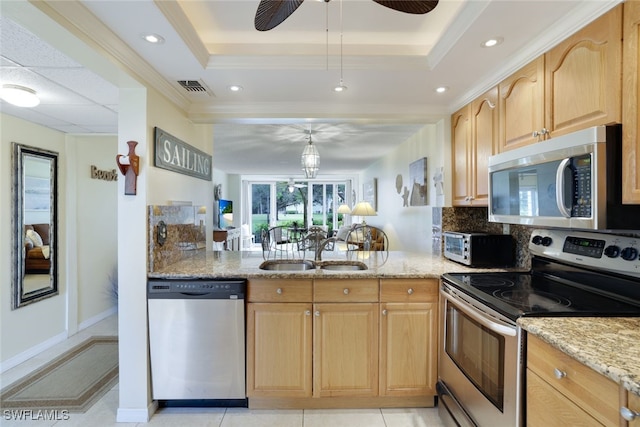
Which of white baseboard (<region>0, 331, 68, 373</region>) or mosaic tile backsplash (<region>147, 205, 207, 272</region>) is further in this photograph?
white baseboard (<region>0, 331, 68, 373</region>)

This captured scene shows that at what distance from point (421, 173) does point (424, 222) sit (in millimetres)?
584

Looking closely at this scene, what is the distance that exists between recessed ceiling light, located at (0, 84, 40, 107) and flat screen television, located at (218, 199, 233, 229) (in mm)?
5497

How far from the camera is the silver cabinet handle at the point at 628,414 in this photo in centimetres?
82

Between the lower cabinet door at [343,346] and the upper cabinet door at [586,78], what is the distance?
58.0 inches

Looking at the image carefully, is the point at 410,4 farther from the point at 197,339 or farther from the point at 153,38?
the point at 197,339

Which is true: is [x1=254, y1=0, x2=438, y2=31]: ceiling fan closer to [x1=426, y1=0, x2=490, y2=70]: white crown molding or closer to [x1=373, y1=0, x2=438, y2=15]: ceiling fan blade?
[x1=373, y1=0, x2=438, y2=15]: ceiling fan blade

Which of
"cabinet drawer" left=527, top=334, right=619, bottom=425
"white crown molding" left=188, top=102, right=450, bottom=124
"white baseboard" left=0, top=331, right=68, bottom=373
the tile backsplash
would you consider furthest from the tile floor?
"white crown molding" left=188, top=102, right=450, bottom=124

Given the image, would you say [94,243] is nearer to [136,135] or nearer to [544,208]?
[136,135]

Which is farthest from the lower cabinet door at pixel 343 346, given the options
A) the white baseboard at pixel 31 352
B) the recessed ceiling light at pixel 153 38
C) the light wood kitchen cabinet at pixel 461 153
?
the white baseboard at pixel 31 352

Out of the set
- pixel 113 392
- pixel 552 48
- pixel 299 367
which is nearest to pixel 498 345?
pixel 299 367

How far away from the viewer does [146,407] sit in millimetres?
1963

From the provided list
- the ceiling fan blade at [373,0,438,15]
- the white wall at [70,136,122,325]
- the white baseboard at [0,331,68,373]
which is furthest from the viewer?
the white wall at [70,136,122,325]

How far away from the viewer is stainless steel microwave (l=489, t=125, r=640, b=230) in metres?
1.20

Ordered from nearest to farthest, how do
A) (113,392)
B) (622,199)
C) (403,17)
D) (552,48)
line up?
(622,199)
(552,48)
(403,17)
(113,392)
